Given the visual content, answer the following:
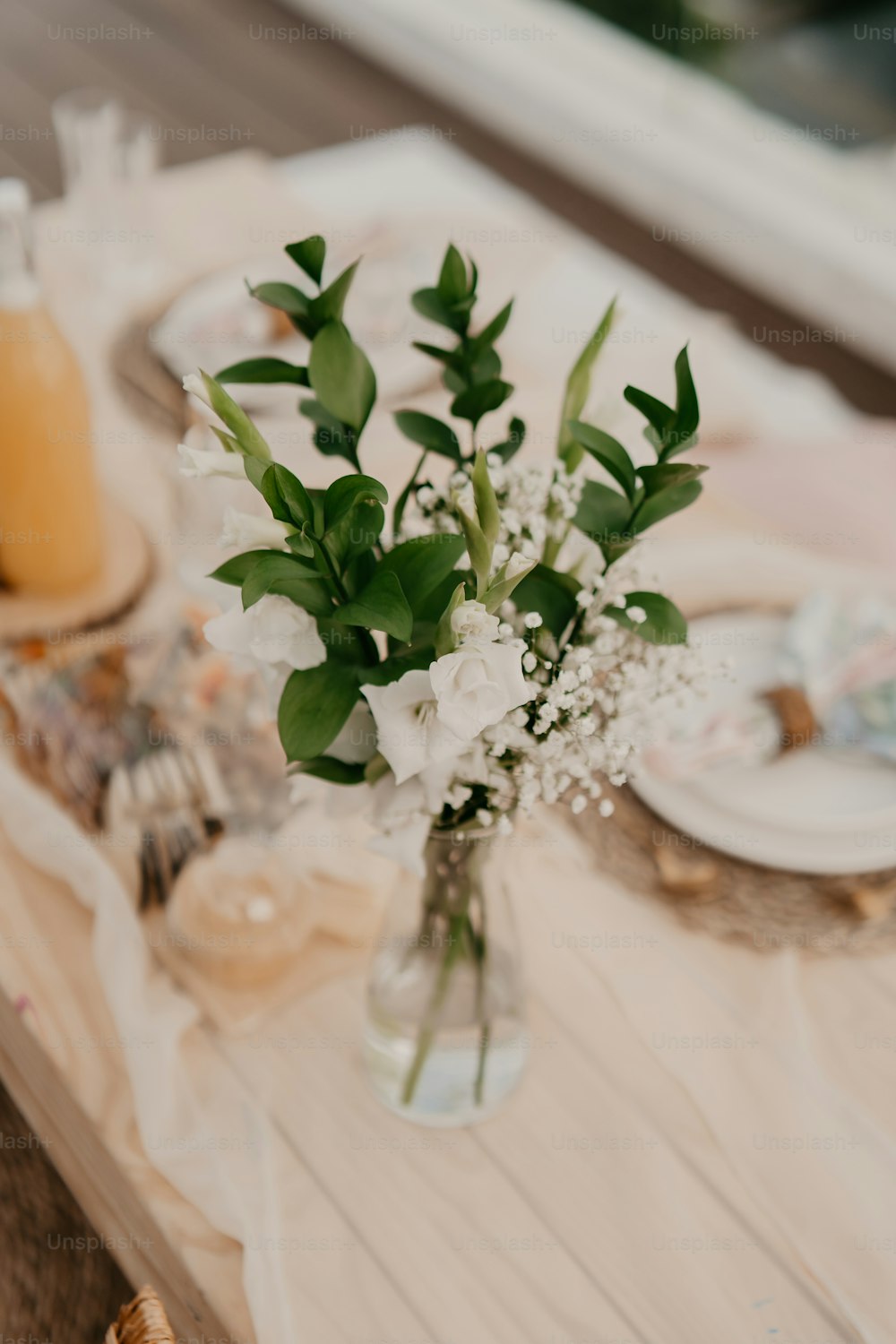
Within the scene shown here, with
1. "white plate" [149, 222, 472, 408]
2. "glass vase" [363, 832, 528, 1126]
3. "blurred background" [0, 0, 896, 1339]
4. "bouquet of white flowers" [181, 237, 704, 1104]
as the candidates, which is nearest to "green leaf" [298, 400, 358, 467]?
"bouquet of white flowers" [181, 237, 704, 1104]

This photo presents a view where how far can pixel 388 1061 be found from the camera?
891mm

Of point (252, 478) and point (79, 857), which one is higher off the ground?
point (252, 478)

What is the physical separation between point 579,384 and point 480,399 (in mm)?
58

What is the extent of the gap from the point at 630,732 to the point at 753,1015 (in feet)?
1.19

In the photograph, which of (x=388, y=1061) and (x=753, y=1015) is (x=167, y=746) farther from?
(x=753, y=1015)

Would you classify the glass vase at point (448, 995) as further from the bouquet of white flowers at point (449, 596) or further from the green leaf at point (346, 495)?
the green leaf at point (346, 495)

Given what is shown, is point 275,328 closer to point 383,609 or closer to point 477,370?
point 477,370

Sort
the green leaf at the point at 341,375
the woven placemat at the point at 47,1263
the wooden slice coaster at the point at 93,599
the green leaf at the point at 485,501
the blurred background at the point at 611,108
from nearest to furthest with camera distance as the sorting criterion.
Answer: the green leaf at the point at 485,501 < the green leaf at the point at 341,375 < the woven placemat at the point at 47,1263 < the wooden slice coaster at the point at 93,599 < the blurred background at the point at 611,108

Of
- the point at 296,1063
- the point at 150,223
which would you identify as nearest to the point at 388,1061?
the point at 296,1063

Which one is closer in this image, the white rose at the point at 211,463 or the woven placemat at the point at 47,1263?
the white rose at the point at 211,463

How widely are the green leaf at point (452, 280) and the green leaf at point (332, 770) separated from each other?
0.26 metres

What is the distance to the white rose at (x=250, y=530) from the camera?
2.03 ft

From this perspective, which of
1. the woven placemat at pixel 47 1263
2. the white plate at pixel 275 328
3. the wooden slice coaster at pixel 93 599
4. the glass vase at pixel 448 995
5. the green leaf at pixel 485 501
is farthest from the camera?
the white plate at pixel 275 328

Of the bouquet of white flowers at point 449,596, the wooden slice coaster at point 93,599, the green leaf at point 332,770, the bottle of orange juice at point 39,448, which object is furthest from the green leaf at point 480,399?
the wooden slice coaster at point 93,599
